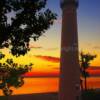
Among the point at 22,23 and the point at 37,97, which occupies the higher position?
the point at 22,23

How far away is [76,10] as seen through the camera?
1569 inches

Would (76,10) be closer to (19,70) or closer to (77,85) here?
(77,85)

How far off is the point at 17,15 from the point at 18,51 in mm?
1943

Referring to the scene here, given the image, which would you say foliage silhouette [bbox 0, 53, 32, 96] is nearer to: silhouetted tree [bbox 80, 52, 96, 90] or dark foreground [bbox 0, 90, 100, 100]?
dark foreground [bbox 0, 90, 100, 100]

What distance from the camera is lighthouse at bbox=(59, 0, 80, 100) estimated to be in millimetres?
38625

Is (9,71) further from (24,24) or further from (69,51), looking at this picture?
(69,51)

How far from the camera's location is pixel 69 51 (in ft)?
127

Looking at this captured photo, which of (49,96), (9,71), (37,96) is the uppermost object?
(9,71)

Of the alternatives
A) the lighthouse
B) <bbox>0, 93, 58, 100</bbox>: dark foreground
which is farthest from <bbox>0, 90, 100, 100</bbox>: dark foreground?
the lighthouse

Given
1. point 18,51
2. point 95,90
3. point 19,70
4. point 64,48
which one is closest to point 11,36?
point 18,51

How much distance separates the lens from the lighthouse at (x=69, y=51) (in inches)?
1521

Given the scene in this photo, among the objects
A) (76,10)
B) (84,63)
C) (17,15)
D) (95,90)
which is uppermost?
(76,10)

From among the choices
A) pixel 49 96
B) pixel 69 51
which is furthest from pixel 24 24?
pixel 49 96

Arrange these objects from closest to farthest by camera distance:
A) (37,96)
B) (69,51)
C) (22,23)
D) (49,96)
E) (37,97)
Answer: (22,23) → (69,51) → (37,97) → (37,96) → (49,96)
